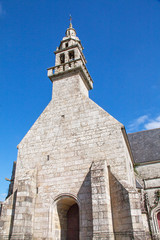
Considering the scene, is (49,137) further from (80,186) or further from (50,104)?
(80,186)

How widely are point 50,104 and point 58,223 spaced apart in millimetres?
6423

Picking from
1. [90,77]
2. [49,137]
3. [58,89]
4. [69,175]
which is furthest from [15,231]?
[90,77]

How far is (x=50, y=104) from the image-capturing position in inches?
452

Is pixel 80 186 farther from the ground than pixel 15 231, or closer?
farther from the ground

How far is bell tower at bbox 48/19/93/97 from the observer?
39.4 ft

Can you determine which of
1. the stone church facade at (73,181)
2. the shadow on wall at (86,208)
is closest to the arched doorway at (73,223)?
the stone church facade at (73,181)

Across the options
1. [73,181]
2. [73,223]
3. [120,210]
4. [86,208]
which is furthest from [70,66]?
[73,223]

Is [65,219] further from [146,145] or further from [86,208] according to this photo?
[146,145]

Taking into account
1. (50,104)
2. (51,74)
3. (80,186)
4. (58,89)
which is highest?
(51,74)

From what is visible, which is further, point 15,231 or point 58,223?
point 58,223

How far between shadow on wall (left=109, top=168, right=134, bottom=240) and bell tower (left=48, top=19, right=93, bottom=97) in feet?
20.0

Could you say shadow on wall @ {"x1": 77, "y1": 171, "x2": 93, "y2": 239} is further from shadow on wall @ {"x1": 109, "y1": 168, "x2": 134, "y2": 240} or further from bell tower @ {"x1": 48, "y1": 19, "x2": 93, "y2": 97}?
bell tower @ {"x1": 48, "y1": 19, "x2": 93, "y2": 97}

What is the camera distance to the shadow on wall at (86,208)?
741cm

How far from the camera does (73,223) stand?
30.2ft
